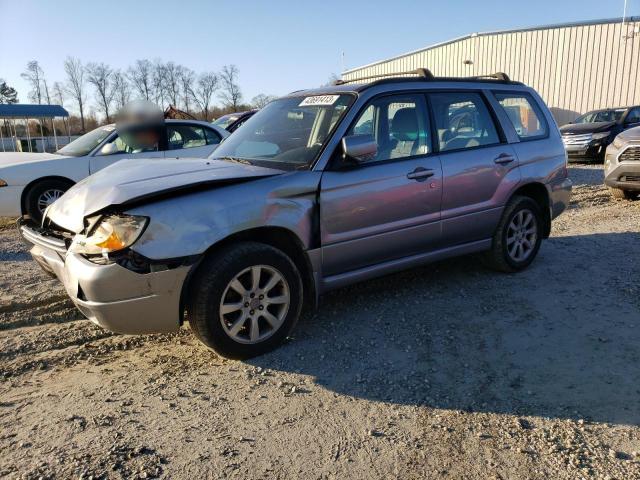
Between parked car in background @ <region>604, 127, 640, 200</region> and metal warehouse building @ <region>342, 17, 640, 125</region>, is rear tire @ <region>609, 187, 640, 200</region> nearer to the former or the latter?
parked car in background @ <region>604, 127, 640, 200</region>

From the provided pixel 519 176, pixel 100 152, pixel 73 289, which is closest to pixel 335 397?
pixel 73 289

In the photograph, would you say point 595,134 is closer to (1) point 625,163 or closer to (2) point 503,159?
(1) point 625,163

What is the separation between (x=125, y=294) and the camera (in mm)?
3053

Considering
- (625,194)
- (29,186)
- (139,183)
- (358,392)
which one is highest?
(139,183)

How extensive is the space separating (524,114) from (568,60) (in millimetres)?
23162

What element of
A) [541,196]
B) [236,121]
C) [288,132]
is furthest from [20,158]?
[541,196]

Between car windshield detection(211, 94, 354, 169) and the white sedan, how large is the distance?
326cm

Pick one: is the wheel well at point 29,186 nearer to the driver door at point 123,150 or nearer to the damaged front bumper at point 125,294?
the driver door at point 123,150

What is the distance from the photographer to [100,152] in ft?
26.6

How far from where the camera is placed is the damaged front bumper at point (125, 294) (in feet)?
9.90

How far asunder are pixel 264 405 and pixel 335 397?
424 millimetres

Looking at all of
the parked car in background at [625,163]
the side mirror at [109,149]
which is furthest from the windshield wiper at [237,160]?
the parked car in background at [625,163]

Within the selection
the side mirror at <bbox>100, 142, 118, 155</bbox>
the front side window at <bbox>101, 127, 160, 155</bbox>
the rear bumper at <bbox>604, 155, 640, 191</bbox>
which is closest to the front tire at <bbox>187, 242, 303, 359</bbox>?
the front side window at <bbox>101, 127, 160, 155</bbox>

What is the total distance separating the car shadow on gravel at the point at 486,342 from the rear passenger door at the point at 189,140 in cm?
468
